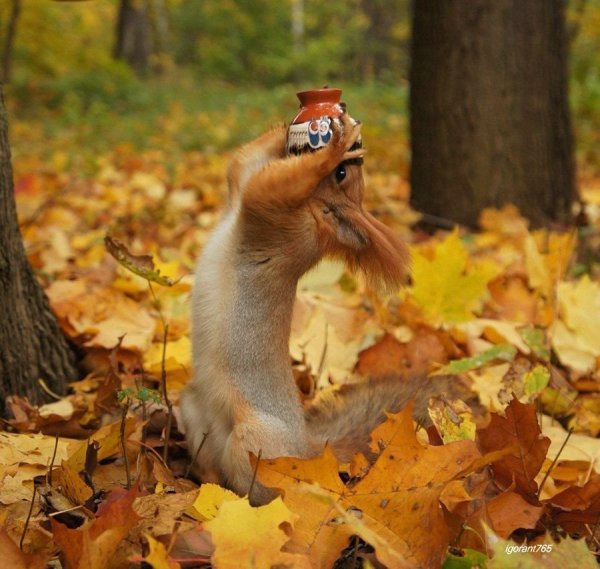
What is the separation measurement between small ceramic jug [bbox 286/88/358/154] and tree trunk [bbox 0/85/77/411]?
0.88 metres

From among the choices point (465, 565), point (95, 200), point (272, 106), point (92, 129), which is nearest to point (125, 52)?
point (272, 106)

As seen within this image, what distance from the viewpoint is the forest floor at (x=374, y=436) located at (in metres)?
1.27

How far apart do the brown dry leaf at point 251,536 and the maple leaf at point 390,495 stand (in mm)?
84

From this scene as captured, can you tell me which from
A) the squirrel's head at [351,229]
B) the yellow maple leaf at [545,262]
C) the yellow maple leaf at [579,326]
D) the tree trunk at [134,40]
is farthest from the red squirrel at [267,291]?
the tree trunk at [134,40]

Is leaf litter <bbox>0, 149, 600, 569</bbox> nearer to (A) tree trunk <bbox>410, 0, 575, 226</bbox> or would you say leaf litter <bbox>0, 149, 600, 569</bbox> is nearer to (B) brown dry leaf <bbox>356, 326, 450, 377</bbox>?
(B) brown dry leaf <bbox>356, 326, 450, 377</bbox>

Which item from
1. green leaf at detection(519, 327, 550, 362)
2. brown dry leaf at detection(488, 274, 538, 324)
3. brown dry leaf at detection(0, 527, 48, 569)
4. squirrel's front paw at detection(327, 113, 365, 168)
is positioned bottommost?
brown dry leaf at detection(488, 274, 538, 324)

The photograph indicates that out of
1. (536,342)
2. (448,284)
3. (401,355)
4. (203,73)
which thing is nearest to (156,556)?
(401,355)

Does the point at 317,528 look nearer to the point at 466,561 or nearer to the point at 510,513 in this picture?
the point at 466,561

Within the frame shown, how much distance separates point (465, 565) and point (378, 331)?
1340mm

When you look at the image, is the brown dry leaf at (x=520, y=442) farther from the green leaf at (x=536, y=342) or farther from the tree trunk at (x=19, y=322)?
the tree trunk at (x=19, y=322)

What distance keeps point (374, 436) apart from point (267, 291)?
41cm

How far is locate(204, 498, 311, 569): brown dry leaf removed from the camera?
1.17m

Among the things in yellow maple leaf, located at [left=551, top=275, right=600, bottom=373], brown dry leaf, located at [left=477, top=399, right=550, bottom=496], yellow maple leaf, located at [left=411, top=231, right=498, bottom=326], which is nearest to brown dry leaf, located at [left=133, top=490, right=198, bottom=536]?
brown dry leaf, located at [left=477, top=399, right=550, bottom=496]

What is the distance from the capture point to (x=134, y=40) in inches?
821
